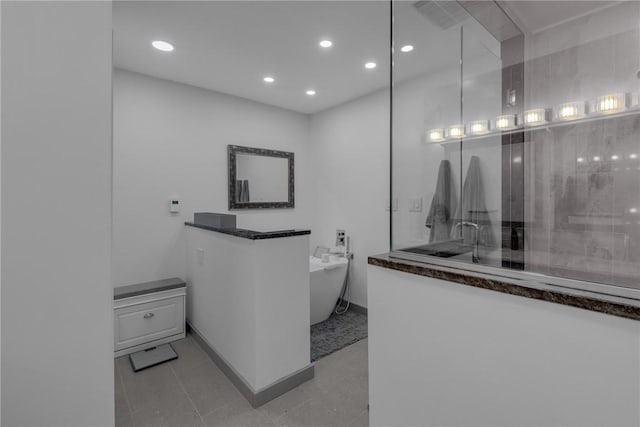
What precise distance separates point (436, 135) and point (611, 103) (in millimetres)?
817

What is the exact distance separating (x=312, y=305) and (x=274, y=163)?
1776mm

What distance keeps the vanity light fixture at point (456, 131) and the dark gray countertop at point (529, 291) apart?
106 cm

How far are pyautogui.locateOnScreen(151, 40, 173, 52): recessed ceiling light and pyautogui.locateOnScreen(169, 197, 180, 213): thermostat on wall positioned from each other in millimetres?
1328

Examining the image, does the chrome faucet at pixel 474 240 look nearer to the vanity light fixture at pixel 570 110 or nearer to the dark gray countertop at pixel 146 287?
the vanity light fixture at pixel 570 110

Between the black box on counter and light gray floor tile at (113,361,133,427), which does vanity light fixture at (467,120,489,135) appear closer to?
the black box on counter

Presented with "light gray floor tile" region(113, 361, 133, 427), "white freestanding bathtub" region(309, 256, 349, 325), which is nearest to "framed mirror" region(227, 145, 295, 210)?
"white freestanding bathtub" region(309, 256, 349, 325)

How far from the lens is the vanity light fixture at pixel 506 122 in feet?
5.63

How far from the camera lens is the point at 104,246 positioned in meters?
0.95

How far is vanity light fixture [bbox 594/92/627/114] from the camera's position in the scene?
124 centimetres

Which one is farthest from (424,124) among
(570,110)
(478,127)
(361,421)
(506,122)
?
(361,421)

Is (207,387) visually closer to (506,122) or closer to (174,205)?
(174,205)

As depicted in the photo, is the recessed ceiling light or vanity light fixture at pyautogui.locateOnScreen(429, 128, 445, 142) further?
the recessed ceiling light

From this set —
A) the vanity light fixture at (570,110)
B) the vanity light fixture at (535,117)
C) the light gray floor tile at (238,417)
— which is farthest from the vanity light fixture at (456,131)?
the light gray floor tile at (238,417)

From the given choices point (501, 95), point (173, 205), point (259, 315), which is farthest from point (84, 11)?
point (173, 205)
